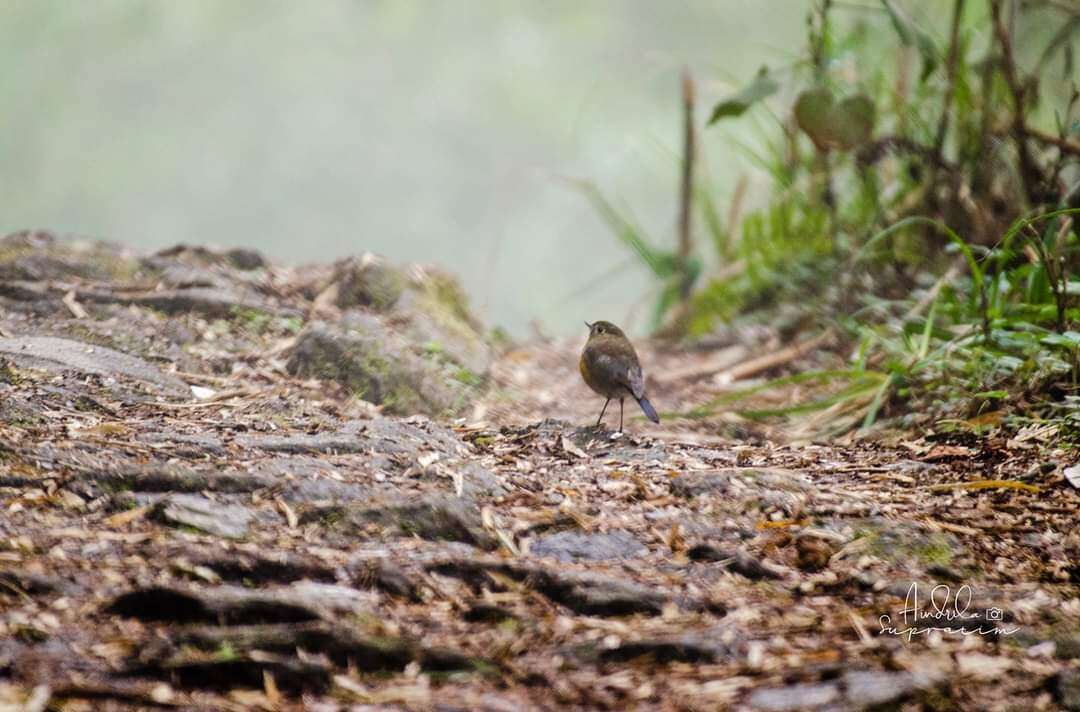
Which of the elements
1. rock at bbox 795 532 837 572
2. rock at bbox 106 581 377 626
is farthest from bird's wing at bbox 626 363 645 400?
rock at bbox 106 581 377 626

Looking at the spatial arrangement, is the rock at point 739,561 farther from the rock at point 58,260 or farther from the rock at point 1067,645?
the rock at point 58,260

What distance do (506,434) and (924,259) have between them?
106 inches

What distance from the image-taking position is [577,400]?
4.54m

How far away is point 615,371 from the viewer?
313 cm

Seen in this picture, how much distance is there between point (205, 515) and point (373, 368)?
1.71 metres

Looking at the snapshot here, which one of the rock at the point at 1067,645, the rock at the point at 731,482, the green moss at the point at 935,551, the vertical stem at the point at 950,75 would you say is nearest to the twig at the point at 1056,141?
the vertical stem at the point at 950,75

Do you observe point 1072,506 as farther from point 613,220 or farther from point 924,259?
point 613,220

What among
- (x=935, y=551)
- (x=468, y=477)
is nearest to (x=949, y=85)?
(x=935, y=551)

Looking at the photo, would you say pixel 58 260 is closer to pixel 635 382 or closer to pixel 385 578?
pixel 635 382

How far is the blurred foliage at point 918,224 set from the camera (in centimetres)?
318

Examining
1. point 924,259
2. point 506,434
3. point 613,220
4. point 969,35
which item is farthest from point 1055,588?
point 613,220

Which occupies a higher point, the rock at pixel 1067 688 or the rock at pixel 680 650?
the rock at pixel 680 650

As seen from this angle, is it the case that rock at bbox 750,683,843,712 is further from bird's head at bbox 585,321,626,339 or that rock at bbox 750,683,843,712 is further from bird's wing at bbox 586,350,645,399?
bird's head at bbox 585,321,626,339

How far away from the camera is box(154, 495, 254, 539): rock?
75.9 inches
